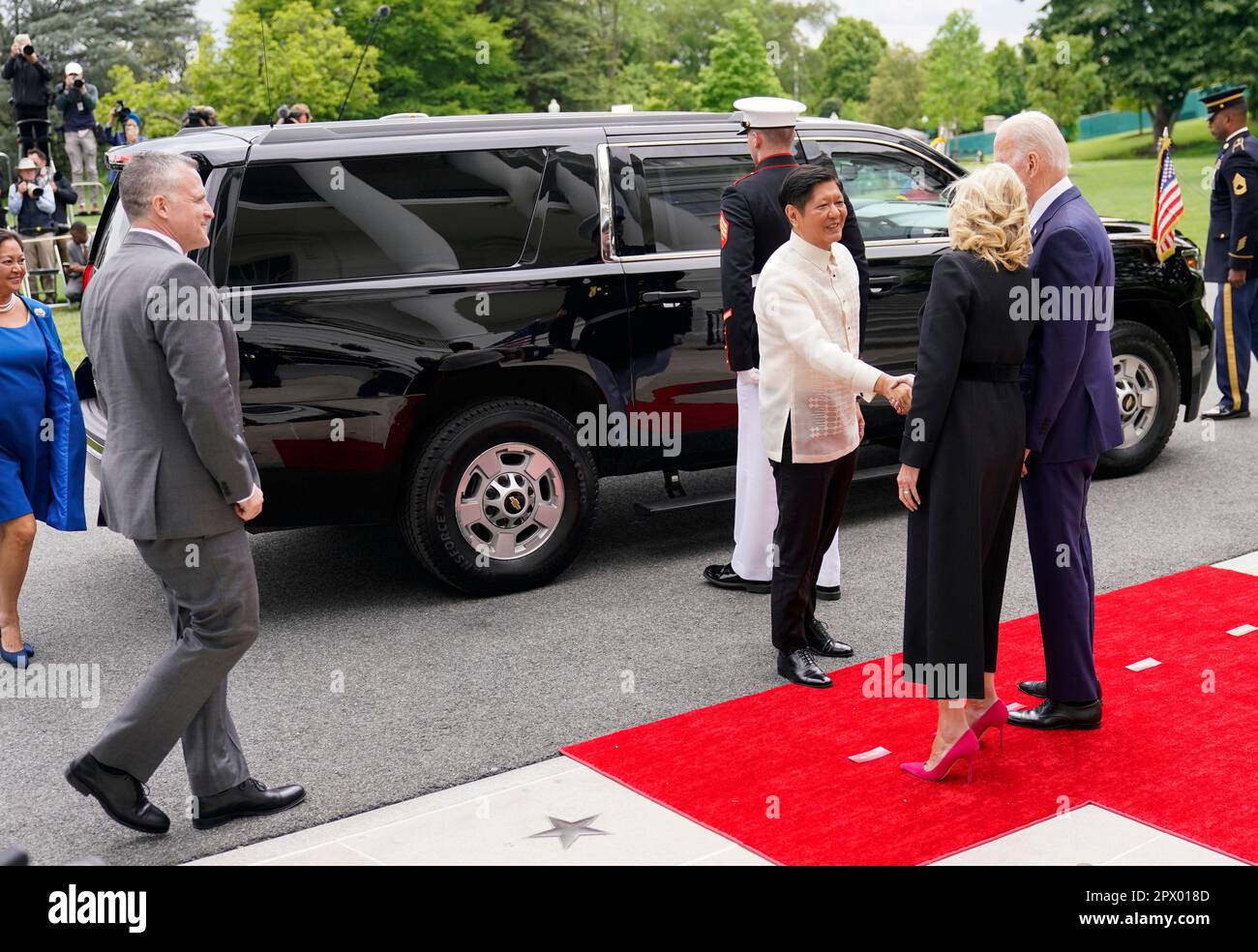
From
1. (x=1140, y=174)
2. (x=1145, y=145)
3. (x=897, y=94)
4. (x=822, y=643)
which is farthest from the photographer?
(x=897, y=94)

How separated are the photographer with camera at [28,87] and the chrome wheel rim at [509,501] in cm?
1441

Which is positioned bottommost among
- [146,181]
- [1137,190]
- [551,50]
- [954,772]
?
[954,772]

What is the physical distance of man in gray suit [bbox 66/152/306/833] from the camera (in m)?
4.07

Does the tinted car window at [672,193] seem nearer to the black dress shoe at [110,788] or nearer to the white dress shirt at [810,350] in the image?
the white dress shirt at [810,350]

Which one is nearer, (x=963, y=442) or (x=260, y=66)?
(x=963, y=442)

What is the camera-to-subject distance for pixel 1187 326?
28.1 ft

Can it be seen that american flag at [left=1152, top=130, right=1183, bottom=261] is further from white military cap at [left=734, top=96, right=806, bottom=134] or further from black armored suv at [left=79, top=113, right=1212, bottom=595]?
white military cap at [left=734, top=96, right=806, bottom=134]

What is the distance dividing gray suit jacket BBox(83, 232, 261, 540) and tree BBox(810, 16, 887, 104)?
12546cm

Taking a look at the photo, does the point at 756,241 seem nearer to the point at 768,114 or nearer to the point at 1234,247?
the point at 768,114

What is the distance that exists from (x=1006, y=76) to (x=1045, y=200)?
369 feet

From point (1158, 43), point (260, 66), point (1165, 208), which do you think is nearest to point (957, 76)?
point (1158, 43)

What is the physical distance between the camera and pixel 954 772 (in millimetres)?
4656

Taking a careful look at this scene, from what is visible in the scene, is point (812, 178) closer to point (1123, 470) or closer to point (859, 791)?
point (859, 791)
